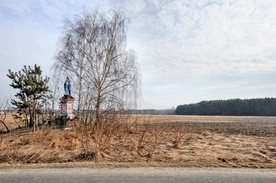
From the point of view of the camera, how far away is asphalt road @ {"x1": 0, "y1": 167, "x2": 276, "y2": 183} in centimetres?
519

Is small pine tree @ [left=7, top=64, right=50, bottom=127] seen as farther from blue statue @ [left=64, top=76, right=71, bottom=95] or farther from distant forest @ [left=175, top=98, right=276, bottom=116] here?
distant forest @ [left=175, top=98, right=276, bottom=116]

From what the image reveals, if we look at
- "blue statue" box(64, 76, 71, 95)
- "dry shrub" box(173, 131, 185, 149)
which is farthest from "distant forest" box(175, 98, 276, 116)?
"dry shrub" box(173, 131, 185, 149)

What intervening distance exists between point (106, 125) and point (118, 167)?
401 centimetres

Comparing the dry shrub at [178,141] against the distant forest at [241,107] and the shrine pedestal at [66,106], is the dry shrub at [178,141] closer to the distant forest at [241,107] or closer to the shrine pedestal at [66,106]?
the shrine pedestal at [66,106]

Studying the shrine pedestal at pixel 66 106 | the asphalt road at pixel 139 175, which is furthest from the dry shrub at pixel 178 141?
the shrine pedestal at pixel 66 106

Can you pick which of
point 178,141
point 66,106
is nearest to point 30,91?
point 66,106

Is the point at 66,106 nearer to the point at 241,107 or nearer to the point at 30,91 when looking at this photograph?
the point at 30,91

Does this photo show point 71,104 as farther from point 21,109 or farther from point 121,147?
point 121,147

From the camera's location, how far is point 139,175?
559 centimetres

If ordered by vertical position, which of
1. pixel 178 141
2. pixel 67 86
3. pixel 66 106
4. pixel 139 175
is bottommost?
pixel 139 175

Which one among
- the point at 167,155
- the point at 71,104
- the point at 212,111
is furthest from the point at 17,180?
the point at 212,111

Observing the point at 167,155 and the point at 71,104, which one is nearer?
the point at 167,155

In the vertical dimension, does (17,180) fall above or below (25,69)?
below

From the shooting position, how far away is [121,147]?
9.98 meters
